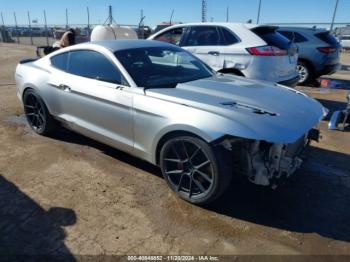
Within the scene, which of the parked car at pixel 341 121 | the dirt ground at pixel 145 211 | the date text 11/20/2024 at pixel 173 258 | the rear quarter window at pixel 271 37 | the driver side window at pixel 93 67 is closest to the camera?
the date text 11/20/2024 at pixel 173 258

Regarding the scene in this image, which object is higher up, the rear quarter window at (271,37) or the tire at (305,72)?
the rear quarter window at (271,37)

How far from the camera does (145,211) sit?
3.42 meters

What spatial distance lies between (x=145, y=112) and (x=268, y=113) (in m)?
1.24

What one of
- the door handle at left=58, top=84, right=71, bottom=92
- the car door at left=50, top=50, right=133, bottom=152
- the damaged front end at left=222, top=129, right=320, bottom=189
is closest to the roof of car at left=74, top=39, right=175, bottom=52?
the car door at left=50, top=50, right=133, bottom=152

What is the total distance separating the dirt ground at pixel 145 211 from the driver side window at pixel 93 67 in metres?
1.10

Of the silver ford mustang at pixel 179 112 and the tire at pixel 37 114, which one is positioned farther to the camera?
the tire at pixel 37 114

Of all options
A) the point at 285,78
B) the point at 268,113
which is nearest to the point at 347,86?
the point at 285,78

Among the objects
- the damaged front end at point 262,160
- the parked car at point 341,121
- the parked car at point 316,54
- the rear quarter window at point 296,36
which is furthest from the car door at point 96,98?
the rear quarter window at point 296,36

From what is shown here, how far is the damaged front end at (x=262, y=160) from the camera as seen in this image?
317 cm

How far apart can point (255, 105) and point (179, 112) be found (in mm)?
748

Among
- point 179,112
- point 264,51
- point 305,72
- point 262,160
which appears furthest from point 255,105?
point 305,72

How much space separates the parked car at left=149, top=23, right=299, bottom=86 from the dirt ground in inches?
83.3

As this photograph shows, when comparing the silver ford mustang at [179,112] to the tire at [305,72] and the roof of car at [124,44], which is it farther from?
the tire at [305,72]

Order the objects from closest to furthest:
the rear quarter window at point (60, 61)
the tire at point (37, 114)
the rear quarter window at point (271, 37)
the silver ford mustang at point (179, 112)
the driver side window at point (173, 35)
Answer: the silver ford mustang at point (179, 112) < the rear quarter window at point (60, 61) < the tire at point (37, 114) < the rear quarter window at point (271, 37) < the driver side window at point (173, 35)
